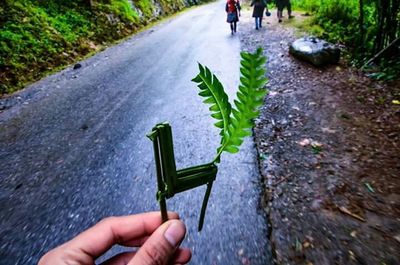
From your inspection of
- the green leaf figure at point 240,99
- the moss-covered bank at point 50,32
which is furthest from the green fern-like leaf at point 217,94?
the moss-covered bank at point 50,32

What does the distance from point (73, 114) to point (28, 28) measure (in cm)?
478

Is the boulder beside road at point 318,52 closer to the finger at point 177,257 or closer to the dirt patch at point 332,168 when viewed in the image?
the dirt patch at point 332,168

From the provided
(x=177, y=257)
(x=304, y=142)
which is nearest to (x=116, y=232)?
(x=177, y=257)

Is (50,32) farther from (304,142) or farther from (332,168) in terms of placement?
(332,168)

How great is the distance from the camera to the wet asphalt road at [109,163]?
7.52 ft

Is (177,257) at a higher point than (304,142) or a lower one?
higher

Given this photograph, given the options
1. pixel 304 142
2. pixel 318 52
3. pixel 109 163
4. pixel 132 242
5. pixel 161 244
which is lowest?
pixel 304 142

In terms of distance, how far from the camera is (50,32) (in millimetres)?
8164

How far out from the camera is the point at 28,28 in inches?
306

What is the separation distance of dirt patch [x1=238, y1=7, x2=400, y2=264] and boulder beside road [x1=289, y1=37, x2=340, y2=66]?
0.57m

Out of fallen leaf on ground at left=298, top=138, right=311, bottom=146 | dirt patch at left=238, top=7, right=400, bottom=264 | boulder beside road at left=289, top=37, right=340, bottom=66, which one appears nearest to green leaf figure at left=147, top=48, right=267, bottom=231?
dirt patch at left=238, top=7, right=400, bottom=264

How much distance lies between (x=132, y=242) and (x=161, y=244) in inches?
12.9

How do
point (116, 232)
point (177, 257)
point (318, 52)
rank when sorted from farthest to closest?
1. point (318, 52)
2. point (116, 232)
3. point (177, 257)

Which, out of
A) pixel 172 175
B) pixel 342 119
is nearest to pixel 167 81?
pixel 342 119
